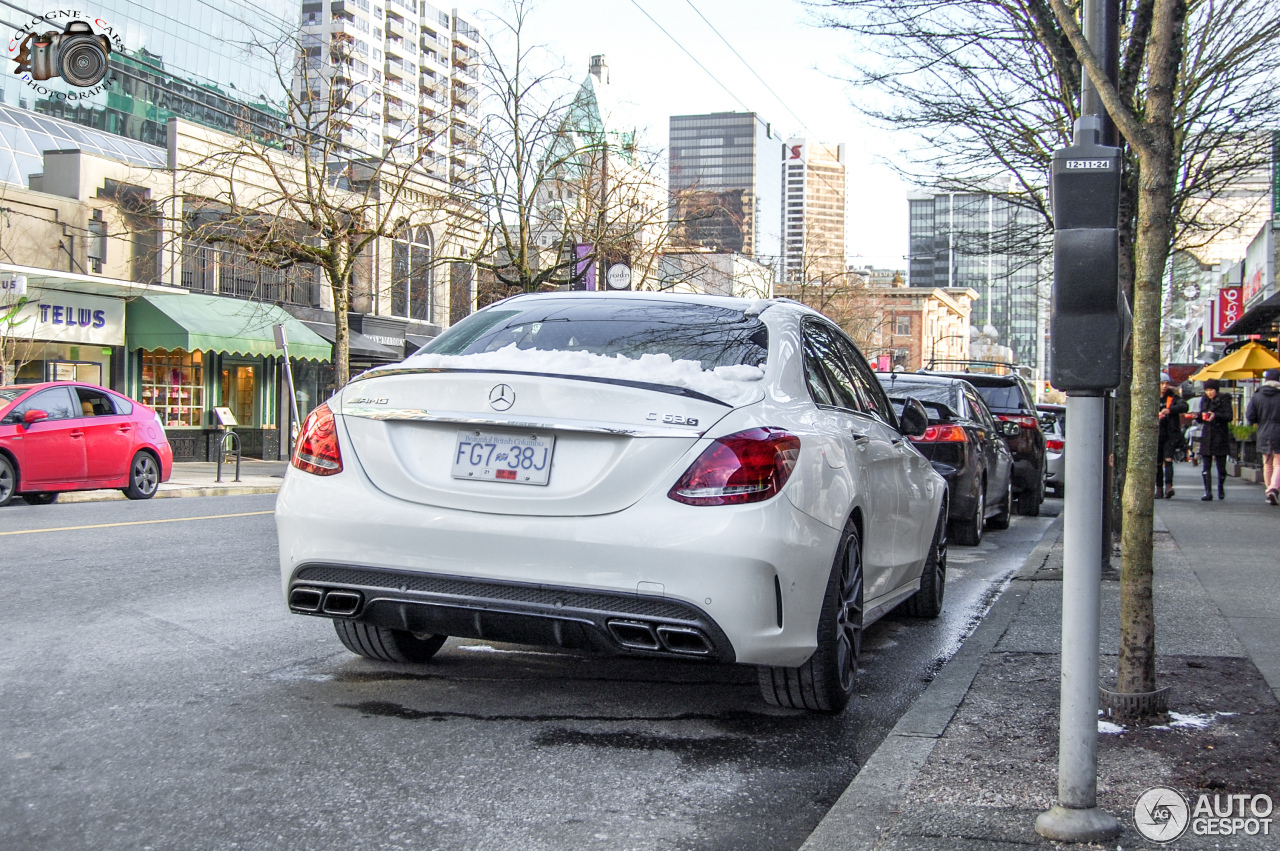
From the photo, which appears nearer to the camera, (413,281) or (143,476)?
(143,476)

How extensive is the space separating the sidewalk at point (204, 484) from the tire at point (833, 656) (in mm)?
10092

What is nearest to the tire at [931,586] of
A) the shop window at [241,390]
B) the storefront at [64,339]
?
the storefront at [64,339]

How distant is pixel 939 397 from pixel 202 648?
7.88m

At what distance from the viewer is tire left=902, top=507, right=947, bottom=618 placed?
22.6 ft

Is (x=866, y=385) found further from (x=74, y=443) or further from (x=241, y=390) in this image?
(x=241, y=390)

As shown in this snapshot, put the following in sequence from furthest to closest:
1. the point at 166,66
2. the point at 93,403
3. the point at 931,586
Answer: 1. the point at 166,66
2. the point at 93,403
3. the point at 931,586

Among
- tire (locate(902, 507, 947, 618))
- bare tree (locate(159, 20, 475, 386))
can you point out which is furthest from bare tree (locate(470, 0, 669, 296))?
tire (locate(902, 507, 947, 618))

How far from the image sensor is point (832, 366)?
212 inches

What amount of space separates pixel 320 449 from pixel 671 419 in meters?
1.32

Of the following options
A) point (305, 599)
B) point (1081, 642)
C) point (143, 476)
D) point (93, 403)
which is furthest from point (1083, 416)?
point (143, 476)

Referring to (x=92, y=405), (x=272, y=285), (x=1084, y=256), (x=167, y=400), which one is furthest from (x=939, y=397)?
(x=272, y=285)

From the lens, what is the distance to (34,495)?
618 inches

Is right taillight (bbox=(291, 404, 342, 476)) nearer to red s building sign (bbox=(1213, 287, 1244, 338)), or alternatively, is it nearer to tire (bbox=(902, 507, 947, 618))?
tire (bbox=(902, 507, 947, 618))

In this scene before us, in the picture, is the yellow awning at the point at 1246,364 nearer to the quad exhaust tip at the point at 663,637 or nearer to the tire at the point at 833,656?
the tire at the point at 833,656
